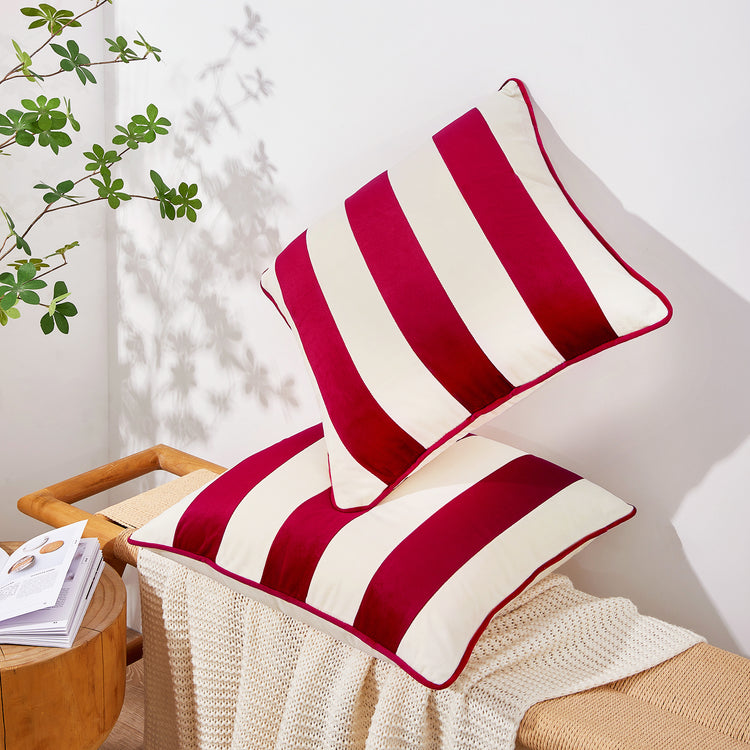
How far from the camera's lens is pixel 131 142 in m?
1.26

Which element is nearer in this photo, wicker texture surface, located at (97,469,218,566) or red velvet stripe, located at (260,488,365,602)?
red velvet stripe, located at (260,488,365,602)

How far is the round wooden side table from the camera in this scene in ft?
3.13

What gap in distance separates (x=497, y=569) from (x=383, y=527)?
0.14m

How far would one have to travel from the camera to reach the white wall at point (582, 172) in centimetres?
98

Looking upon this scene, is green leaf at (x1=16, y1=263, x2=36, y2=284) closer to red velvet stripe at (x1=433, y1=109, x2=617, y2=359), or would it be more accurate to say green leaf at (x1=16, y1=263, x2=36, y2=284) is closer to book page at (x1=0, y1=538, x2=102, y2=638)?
book page at (x1=0, y1=538, x2=102, y2=638)

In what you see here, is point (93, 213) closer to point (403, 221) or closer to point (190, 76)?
point (190, 76)

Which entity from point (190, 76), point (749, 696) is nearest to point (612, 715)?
point (749, 696)

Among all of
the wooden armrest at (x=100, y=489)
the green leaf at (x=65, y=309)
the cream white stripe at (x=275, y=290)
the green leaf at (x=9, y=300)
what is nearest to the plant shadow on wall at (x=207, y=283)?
the wooden armrest at (x=100, y=489)

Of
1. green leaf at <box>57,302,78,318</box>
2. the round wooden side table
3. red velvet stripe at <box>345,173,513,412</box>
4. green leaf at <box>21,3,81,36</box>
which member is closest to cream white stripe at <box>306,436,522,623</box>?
red velvet stripe at <box>345,173,513,412</box>

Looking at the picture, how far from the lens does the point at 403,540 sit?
2.93 feet

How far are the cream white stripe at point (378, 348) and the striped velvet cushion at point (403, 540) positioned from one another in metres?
0.10

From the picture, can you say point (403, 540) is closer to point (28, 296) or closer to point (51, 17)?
point (28, 296)

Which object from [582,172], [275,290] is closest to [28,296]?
[275,290]

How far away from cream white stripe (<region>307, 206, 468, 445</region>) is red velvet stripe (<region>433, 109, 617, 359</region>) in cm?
14
